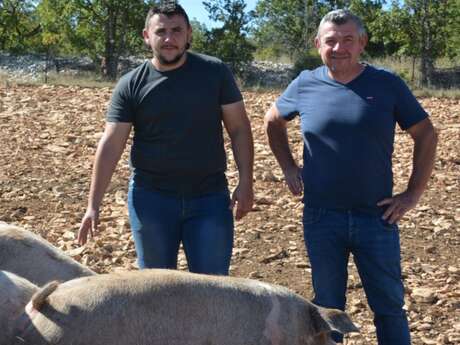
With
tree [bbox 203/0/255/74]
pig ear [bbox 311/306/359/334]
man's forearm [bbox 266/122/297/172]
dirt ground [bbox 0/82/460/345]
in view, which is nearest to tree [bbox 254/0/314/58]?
tree [bbox 203/0/255/74]

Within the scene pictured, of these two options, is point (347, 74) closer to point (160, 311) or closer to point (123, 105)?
point (123, 105)

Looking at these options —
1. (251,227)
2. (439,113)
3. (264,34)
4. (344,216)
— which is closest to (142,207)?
(344,216)

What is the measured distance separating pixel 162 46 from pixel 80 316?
1880mm

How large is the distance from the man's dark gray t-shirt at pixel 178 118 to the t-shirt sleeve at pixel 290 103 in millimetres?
256

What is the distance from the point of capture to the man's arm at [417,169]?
409 centimetres

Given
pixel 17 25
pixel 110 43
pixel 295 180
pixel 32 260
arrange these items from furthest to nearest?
pixel 17 25, pixel 110 43, pixel 295 180, pixel 32 260

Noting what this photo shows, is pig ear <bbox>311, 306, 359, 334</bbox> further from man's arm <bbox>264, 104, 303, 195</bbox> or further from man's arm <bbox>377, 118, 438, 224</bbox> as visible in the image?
man's arm <bbox>264, 104, 303, 195</bbox>

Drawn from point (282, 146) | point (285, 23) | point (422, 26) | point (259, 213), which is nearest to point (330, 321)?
point (282, 146)

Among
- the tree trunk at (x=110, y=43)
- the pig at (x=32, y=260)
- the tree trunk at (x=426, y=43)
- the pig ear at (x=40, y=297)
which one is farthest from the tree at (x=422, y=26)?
the pig ear at (x=40, y=297)

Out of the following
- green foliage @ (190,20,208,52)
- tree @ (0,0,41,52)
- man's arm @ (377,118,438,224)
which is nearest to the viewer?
man's arm @ (377,118,438,224)

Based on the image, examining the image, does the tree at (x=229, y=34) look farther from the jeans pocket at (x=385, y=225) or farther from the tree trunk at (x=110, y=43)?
the jeans pocket at (x=385, y=225)

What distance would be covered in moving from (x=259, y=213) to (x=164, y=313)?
599 cm

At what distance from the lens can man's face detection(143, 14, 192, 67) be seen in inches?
164

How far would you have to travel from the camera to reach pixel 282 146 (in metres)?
4.54
